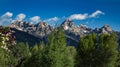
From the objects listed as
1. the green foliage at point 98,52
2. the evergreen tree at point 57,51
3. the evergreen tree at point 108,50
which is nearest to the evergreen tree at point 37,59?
the evergreen tree at point 57,51

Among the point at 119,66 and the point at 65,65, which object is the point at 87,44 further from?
the point at 65,65

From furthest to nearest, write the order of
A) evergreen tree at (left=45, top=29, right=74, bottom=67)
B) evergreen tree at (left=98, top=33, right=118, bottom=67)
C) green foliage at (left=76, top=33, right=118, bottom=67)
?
green foliage at (left=76, top=33, right=118, bottom=67) → evergreen tree at (left=98, top=33, right=118, bottom=67) → evergreen tree at (left=45, top=29, right=74, bottom=67)

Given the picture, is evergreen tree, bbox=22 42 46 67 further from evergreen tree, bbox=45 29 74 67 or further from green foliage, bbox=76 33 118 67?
green foliage, bbox=76 33 118 67

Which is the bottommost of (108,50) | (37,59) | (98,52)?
(37,59)

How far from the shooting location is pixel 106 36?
90625mm

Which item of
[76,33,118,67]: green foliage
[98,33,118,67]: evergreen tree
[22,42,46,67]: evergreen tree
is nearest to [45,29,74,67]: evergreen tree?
[22,42,46,67]: evergreen tree

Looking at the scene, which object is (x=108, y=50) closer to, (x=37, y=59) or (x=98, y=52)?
(x=98, y=52)

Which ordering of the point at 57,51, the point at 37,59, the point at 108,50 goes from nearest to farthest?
the point at 57,51
the point at 37,59
the point at 108,50

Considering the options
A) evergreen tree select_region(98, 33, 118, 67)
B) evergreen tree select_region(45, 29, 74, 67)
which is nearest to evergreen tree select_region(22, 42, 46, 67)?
evergreen tree select_region(45, 29, 74, 67)

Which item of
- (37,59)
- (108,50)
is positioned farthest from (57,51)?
(108,50)

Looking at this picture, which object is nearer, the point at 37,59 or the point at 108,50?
the point at 37,59

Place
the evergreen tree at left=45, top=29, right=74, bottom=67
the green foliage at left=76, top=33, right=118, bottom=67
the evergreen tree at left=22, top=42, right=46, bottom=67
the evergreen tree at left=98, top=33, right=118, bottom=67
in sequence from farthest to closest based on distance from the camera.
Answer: the green foliage at left=76, top=33, right=118, bottom=67, the evergreen tree at left=98, top=33, right=118, bottom=67, the evergreen tree at left=22, top=42, right=46, bottom=67, the evergreen tree at left=45, top=29, right=74, bottom=67

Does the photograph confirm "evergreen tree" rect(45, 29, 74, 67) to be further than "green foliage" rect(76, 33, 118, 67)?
No

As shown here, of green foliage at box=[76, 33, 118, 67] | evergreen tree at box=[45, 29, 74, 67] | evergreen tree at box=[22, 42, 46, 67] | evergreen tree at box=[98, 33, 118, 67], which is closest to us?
evergreen tree at box=[45, 29, 74, 67]
